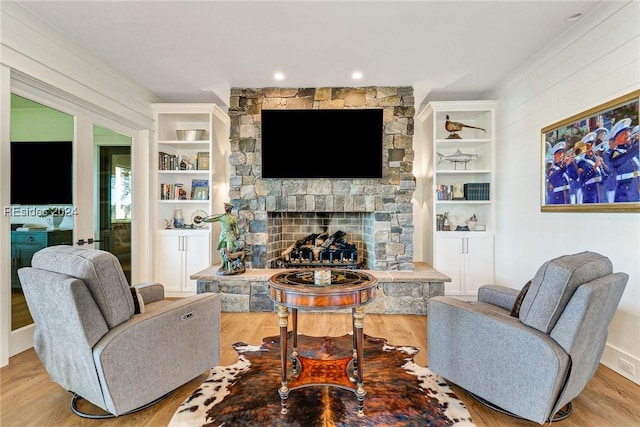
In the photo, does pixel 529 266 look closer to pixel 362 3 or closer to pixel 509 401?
pixel 509 401

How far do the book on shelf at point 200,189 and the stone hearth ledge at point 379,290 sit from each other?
122 centimetres

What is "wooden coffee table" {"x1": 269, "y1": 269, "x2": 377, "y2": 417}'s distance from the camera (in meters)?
1.74

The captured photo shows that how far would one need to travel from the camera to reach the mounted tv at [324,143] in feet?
12.8

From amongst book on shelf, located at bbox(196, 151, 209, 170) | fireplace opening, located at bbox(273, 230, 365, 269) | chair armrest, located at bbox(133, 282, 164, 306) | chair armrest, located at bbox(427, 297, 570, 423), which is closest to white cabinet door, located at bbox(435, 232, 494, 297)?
fireplace opening, located at bbox(273, 230, 365, 269)

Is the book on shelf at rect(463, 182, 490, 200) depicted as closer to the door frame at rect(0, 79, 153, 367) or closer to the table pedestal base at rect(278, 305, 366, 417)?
the table pedestal base at rect(278, 305, 366, 417)

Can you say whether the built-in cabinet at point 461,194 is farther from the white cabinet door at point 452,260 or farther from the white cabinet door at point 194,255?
the white cabinet door at point 194,255

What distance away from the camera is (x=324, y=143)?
3928 mm


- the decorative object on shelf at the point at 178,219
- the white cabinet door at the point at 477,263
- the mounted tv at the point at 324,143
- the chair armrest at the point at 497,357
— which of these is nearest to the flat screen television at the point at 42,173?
the decorative object on shelf at the point at 178,219

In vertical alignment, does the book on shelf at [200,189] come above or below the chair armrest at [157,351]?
above

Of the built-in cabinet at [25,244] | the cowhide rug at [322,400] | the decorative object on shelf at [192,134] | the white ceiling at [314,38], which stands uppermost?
the white ceiling at [314,38]

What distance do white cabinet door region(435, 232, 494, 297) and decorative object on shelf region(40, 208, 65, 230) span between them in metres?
4.13

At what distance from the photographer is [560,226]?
2.92m

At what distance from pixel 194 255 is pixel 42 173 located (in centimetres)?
184

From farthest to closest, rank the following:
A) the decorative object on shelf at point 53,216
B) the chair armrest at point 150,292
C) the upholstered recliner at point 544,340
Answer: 1. the decorative object on shelf at point 53,216
2. the chair armrest at point 150,292
3. the upholstered recliner at point 544,340
